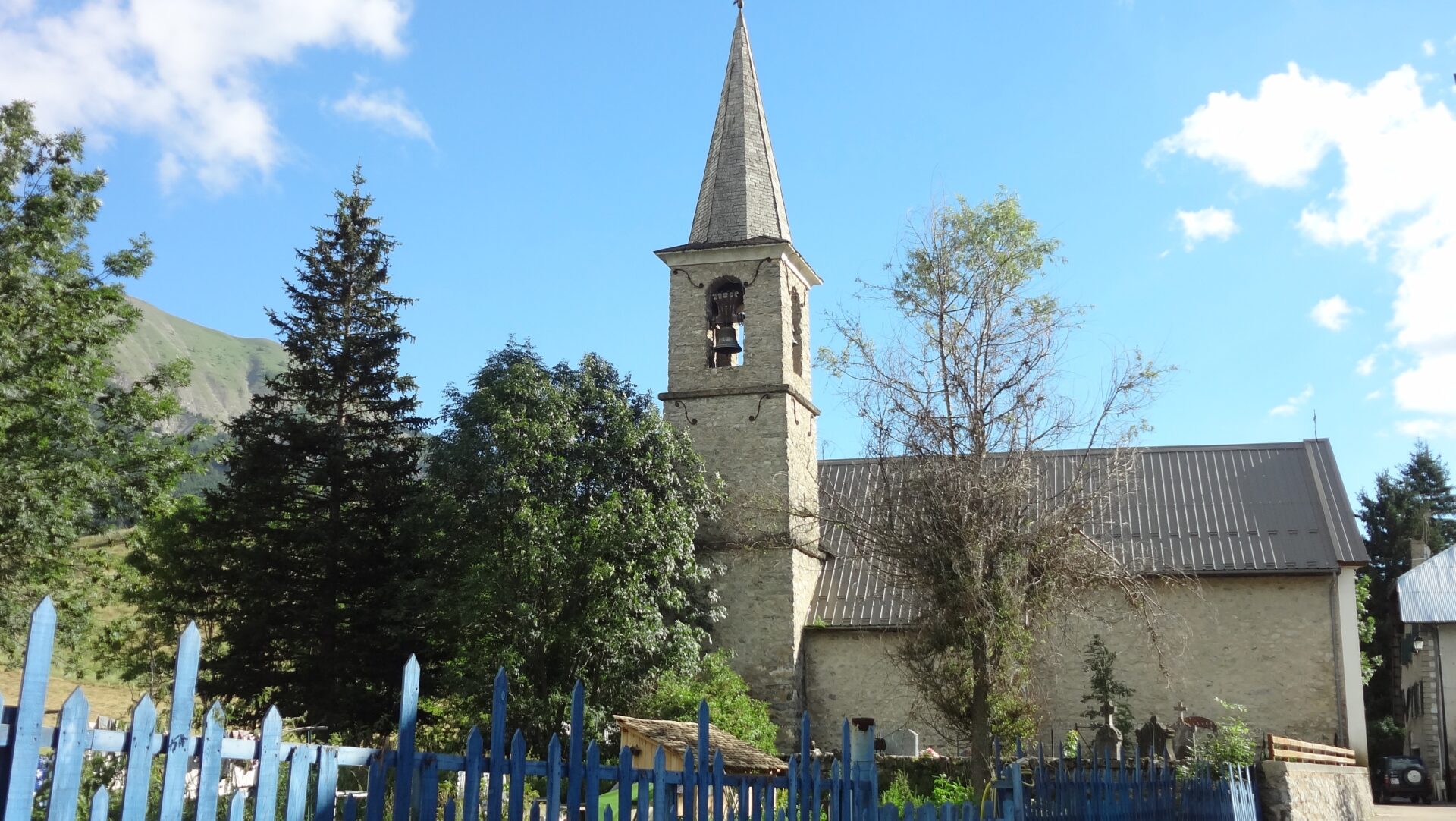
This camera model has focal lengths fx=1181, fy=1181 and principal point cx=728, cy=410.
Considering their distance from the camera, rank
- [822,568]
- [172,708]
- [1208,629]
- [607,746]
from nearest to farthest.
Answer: [172,708]
[607,746]
[1208,629]
[822,568]

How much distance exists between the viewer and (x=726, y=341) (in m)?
26.9

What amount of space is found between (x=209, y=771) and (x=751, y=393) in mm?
22524

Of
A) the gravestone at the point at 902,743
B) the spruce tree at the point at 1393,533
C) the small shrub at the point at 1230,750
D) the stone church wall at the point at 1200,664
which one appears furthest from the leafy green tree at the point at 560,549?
the spruce tree at the point at 1393,533

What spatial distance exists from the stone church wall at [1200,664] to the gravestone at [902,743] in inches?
23.6

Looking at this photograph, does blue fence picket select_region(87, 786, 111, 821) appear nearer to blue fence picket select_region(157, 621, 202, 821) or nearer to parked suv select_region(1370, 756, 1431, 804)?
blue fence picket select_region(157, 621, 202, 821)

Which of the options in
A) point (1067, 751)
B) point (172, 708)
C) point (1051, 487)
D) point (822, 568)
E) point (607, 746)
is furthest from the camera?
point (822, 568)

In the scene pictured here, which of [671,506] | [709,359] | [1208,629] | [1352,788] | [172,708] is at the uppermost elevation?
[709,359]

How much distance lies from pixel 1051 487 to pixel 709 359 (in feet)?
40.2

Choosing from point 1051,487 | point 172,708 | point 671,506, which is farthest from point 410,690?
point 671,506

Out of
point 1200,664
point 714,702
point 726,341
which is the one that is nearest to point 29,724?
point 714,702

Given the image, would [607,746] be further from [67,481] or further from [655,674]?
[67,481]

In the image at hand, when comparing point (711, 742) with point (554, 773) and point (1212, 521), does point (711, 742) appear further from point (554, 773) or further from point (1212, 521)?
point (1212, 521)

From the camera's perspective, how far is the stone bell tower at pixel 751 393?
2466cm

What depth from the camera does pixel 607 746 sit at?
68.9 ft
